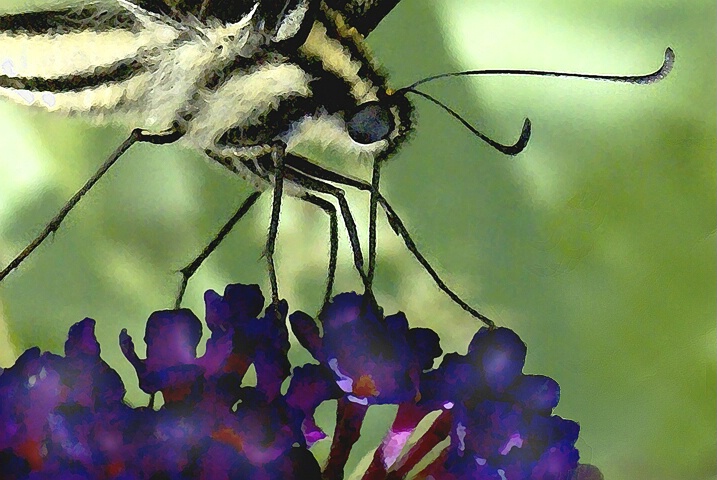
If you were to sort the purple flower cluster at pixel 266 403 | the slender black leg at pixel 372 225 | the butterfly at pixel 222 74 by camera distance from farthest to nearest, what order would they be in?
1. the slender black leg at pixel 372 225
2. the butterfly at pixel 222 74
3. the purple flower cluster at pixel 266 403

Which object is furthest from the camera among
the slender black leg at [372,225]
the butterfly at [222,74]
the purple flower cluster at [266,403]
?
the slender black leg at [372,225]

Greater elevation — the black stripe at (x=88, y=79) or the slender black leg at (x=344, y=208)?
the slender black leg at (x=344, y=208)

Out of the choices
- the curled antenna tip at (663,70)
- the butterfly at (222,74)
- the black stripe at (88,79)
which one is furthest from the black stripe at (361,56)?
the curled antenna tip at (663,70)

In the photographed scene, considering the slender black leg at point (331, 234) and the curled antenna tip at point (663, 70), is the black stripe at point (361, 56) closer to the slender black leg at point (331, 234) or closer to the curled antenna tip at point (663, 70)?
the slender black leg at point (331, 234)

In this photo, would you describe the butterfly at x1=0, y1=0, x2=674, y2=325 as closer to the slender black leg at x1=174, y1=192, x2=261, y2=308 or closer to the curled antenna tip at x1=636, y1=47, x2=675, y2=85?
the slender black leg at x1=174, y1=192, x2=261, y2=308

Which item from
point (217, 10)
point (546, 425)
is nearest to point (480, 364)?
point (546, 425)

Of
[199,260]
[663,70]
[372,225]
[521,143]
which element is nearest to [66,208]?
[199,260]

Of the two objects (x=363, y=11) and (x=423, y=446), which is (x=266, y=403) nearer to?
(x=423, y=446)
